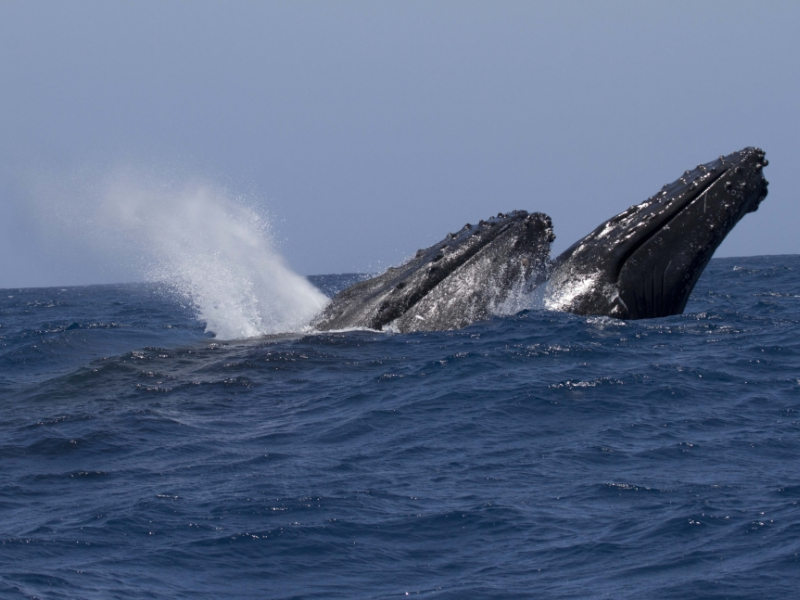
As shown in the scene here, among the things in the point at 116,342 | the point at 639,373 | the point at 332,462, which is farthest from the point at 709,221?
the point at 116,342

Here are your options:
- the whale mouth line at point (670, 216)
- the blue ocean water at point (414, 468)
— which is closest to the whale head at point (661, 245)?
the whale mouth line at point (670, 216)

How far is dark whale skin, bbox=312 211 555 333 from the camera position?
11.3 m

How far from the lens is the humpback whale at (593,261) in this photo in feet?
36.5

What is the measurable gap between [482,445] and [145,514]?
2934mm

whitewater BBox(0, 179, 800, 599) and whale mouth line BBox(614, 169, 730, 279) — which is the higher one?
whale mouth line BBox(614, 169, 730, 279)

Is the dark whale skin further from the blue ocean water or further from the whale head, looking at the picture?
the whale head

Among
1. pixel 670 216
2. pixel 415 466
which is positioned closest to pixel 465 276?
pixel 670 216

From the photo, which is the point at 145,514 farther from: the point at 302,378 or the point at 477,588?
the point at 302,378

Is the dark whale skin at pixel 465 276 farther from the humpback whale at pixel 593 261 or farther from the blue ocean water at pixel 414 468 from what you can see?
the blue ocean water at pixel 414 468

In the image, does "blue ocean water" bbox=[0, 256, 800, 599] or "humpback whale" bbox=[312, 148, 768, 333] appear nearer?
"blue ocean water" bbox=[0, 256, 800, 599]

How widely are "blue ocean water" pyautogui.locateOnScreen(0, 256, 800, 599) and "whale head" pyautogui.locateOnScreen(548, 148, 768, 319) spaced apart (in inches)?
19.5

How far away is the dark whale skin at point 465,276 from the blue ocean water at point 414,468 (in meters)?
0.32

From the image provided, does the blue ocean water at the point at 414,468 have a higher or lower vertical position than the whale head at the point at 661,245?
lower

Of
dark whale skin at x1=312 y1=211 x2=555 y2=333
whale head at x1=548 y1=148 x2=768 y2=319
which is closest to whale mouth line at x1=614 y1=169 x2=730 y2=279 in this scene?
whale head at x1=548 y1=148 x2=768 y2=319
